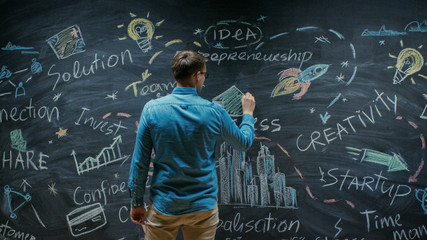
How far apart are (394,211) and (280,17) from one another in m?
1.55

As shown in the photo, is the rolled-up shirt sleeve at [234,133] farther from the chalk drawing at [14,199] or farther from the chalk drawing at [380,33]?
the chalk drawing at [14,199]

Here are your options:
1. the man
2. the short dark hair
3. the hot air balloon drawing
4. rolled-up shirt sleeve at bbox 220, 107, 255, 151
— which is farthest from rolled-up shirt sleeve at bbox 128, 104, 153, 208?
the hot air balloon drawing

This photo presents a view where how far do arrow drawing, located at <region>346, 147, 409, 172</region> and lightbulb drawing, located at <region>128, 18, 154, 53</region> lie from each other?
5.16 ft

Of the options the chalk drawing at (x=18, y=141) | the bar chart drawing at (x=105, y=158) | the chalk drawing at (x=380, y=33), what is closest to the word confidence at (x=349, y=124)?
the chalk drawing at (x=380, y=33)

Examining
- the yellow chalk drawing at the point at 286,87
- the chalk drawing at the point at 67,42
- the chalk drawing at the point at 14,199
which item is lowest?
the chalk drawing at the point at 14,199

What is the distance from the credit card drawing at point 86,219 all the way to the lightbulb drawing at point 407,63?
225cm

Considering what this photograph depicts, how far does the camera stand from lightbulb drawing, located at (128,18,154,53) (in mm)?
2098

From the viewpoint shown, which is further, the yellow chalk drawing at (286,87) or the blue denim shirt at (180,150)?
the yellow chalk drawing at (286,87)

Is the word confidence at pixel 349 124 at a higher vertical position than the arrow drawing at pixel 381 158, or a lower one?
higher

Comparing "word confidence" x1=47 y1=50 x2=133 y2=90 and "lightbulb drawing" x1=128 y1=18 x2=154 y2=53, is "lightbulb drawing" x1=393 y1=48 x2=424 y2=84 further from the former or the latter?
"word confidence" x1=47 y1=50 x2=133 y2=90

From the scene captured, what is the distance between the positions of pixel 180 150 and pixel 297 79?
1083mm

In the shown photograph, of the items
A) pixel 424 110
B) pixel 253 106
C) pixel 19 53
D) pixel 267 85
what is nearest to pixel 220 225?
pixel 253 106

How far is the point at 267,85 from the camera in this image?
2086 mm

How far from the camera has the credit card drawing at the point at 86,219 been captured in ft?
6.95
